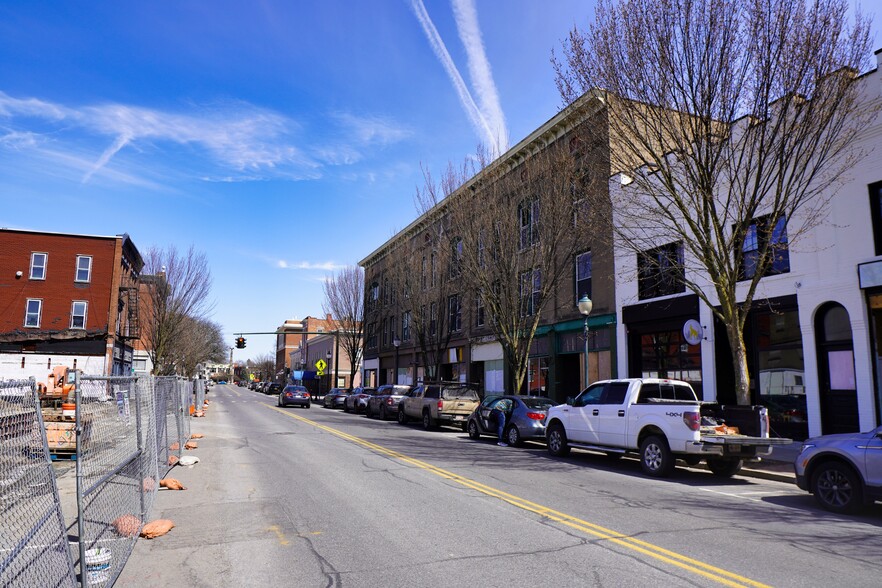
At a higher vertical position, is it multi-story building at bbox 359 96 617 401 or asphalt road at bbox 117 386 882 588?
multi-story building at bbox 359 96 617 401

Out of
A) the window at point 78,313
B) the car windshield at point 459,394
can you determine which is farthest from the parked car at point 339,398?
the car windshield at point 459,394

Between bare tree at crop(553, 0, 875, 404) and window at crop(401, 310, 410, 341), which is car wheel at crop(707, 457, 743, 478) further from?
window at crop(401, 310, 410, 341)

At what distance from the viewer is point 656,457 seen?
1174 cm

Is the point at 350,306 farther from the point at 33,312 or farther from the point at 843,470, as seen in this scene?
the point at 843,470

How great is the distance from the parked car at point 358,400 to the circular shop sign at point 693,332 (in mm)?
18651

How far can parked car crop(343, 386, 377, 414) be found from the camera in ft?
112

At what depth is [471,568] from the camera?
18.7 ft

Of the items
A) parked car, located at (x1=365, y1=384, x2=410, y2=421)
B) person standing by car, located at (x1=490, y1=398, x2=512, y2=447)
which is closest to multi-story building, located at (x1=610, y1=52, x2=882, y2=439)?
person standing by car, located at (x1=490, y1=398, x2=512, y2=447)

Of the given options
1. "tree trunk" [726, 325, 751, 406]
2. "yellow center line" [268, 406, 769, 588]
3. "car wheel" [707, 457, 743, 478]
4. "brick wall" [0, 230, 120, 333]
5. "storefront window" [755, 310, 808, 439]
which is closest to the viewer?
"yellow center line" [268, 406, 769, 588]

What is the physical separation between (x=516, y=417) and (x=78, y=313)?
36638 mm

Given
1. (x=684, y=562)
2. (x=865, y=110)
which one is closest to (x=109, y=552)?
(x=684, y=562)

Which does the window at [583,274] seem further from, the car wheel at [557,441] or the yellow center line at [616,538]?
the yellow center line at [616,538]

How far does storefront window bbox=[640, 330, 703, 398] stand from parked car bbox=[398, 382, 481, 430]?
6.12 m

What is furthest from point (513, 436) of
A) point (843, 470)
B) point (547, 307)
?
point (547, 307)
